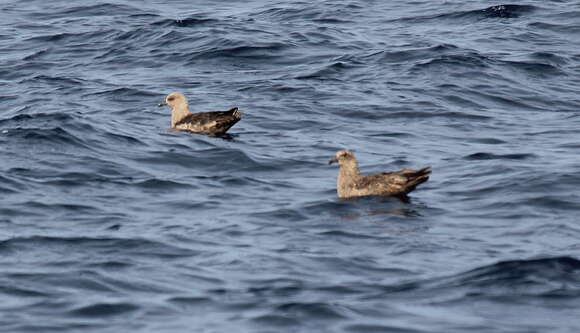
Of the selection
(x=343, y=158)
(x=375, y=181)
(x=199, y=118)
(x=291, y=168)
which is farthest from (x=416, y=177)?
(x=199, y=118)

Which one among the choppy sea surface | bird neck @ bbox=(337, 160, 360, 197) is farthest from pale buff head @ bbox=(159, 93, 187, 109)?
bird neck @ bbox=(337, 160, 360, 197)

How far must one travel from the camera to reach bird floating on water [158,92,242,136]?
21672mm

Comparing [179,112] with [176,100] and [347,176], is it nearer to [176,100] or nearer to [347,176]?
[176,100]

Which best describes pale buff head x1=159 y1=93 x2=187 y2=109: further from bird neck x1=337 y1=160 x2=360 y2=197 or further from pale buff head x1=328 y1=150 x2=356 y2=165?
bird neck x1=337 y1=160 x2=360 y2=197

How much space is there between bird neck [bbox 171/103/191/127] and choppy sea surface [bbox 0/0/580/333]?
1.51 feet

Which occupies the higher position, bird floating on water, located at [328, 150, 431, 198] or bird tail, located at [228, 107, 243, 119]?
bird tail, located at [228, 107, 243, 119]

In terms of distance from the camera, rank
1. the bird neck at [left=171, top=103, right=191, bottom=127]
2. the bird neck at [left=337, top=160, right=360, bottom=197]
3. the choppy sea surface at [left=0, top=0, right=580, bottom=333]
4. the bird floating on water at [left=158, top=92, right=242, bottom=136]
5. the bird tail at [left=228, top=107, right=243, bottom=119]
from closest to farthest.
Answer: the choppy sea surface at [left=0, top=0, right=580, bottom=333] < the bird neck at [left=337, top=160, right=360, bottom=197] < the bird tail at [left=228, top=107, right=243, bottom=119] < the bird floating on water at [left=158, top=92, right=242, bottom=136] < the bird neck at [left=171, top=103, right=191, bottom=127]

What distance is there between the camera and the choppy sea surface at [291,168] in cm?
1310

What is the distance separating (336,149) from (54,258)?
23.2ft

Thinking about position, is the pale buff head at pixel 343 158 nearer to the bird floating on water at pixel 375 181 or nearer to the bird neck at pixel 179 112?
the bird floating on water at pixel 375 181

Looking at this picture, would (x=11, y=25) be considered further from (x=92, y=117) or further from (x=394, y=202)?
(x=394, y=202)

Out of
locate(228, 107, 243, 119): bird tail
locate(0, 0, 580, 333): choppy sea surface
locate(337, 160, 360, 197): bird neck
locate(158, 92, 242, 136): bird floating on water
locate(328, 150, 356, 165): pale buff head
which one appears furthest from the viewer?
locate(158, 92, 242, 136): bird floating on water

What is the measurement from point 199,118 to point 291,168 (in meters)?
3.15

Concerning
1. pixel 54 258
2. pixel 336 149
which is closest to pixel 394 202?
pixel 336 149
